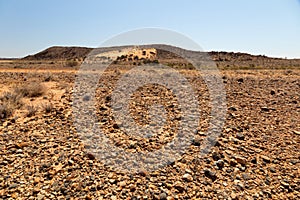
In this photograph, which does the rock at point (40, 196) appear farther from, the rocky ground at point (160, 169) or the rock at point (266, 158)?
the rock at point (266, 158)

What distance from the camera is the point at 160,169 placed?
430 centimetres

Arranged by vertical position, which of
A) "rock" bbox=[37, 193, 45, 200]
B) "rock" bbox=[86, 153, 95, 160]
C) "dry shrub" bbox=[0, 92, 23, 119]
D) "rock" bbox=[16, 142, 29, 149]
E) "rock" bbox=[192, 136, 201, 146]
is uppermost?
"dry shrub" bbox=[0, 92, 23, 119]

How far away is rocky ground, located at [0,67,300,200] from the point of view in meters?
3.89

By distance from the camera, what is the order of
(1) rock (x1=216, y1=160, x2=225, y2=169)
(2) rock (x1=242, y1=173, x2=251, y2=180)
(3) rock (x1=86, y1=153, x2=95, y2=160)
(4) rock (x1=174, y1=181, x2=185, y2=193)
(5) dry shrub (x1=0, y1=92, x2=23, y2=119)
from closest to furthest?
(4) rock (x1=174, y1=181, x2=185, y2=193) → (2) rock (x1=242, y1=173, x2=251, y2=180) → (1) rock (x1=216, y1=160, x2=225, y2=169) → (3) rock (x1=86, y1=153, x2=95, y2=160) → (5) dry shrub (x1=0, y1=92, x2=23, y2=119)

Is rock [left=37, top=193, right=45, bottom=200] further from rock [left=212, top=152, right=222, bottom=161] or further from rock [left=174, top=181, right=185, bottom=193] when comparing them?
rock [left=212, top=152, right=222, bottom=161]

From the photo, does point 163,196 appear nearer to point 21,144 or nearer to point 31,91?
point 21,144

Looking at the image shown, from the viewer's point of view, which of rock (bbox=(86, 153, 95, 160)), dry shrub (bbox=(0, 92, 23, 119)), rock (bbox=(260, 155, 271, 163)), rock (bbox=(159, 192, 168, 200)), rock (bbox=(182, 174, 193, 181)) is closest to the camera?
rock (bbox=(159, 192, 168, 200))

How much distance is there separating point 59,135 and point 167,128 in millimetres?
2296

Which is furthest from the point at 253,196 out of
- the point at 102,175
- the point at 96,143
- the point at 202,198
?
the point at 96,143

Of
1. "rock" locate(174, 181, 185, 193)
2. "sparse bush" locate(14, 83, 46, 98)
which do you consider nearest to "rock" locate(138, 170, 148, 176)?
"rock" locate(174, 181, 185, 193)

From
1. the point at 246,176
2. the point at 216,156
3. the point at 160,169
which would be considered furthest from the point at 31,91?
the point at 246,176

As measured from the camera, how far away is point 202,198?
3750mm

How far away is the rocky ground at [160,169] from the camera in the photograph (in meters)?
3.89

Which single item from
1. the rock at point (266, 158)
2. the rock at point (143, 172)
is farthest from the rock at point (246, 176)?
the rock at point (143, 172)
